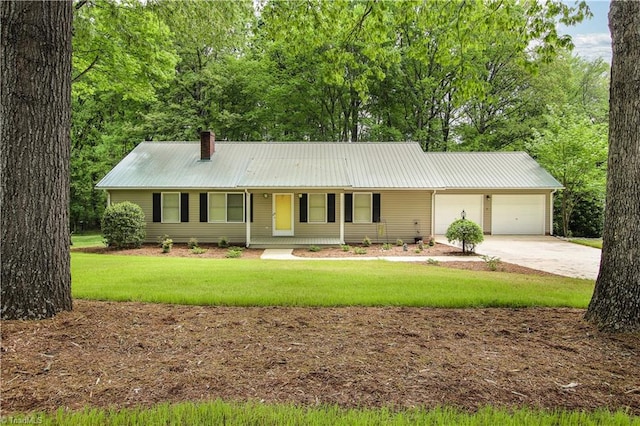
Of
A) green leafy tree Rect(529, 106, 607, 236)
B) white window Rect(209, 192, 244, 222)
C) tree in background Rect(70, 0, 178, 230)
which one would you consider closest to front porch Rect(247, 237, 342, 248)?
white window Rect(209, 192, 244, 222)

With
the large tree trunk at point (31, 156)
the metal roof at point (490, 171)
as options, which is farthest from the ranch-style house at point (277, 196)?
the large tree trunk at point (31, 156)

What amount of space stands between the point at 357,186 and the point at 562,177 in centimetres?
1174

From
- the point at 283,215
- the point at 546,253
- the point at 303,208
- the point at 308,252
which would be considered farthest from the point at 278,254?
the point at 546,253

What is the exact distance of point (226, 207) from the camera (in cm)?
1628

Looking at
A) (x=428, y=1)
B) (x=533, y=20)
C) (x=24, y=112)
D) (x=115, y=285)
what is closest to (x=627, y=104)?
(x=533, y=20)

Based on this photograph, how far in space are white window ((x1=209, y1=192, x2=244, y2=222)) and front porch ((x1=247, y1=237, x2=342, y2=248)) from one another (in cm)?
141

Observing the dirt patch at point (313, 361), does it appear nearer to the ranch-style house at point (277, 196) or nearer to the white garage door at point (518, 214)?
the ranch-style house at point (277, 196)

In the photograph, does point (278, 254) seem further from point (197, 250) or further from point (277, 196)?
point (277, 196)

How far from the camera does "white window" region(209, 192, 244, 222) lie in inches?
641

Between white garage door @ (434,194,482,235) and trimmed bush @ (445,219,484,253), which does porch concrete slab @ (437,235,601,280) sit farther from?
white garage door @ (434,194,482,235)

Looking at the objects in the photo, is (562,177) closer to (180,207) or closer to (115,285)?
(180,207)

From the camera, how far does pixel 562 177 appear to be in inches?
779

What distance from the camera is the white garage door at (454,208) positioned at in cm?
1969

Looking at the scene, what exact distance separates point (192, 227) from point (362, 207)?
7.40 m
